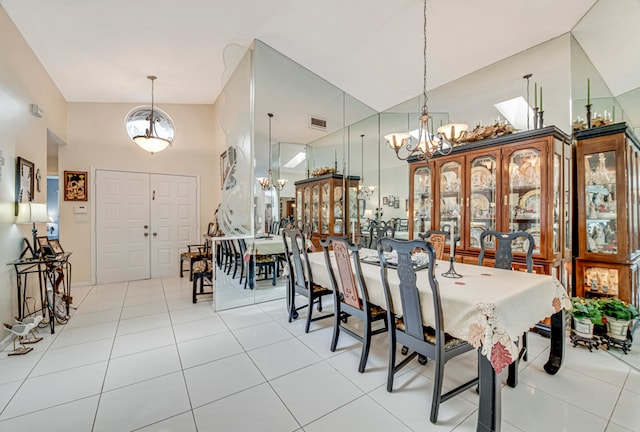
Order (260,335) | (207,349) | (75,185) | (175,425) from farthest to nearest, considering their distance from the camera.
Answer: (75,185) < (260,335) < (207,349) < (175,425)

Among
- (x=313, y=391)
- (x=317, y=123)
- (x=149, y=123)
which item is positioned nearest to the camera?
(x=313, y=391)

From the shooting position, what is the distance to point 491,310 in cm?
145

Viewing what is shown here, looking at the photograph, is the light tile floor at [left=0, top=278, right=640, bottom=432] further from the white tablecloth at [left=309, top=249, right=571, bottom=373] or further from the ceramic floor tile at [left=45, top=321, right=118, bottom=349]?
the white tablecloth at [left=309, top=249, right=571, bottom=373]

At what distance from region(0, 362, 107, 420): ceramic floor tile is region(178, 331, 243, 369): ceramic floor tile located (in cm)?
59

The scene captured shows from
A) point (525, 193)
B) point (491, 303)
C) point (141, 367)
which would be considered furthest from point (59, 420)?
point (525, 193)

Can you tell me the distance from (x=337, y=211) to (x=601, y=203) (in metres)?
3.53

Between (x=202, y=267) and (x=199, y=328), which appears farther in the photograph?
(x=202, y=267)

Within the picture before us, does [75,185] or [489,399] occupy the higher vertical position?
[75,185]

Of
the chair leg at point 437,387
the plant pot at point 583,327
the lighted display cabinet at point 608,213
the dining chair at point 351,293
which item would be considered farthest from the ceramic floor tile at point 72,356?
the lighted display cabinet at point 608,213

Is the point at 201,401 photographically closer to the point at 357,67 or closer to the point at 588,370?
the point at 588,370

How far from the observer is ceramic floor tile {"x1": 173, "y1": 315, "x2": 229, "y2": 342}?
2826mm

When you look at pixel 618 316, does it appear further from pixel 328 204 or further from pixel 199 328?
pixel 199 328

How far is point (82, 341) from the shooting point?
8.83ft

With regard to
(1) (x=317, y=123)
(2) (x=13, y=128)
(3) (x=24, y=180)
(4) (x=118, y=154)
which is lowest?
(3) (x=24, y=180)
